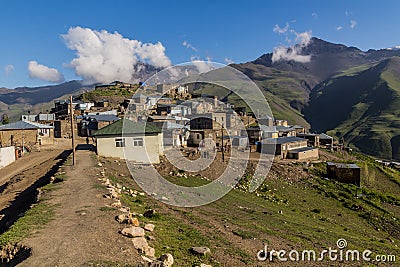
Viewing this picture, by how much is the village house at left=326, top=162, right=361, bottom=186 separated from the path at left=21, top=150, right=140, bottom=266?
1352 inches

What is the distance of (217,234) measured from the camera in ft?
34.9

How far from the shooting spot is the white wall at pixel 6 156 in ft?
95.4

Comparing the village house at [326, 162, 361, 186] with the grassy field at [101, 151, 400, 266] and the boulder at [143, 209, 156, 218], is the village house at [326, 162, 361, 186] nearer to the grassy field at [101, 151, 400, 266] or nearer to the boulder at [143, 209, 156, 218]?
the grassy field at [101, 151, 400, 266]

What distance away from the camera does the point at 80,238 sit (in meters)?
7.70

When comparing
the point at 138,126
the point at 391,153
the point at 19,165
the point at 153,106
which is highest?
the point at 153,106

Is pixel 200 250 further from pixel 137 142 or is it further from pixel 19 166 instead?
pixel 19 166

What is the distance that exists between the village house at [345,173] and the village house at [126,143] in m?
25.7

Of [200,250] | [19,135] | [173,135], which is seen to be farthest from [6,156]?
[200,250]

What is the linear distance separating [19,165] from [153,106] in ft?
143

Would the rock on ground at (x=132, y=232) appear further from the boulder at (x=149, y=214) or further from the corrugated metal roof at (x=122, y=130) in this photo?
the corrugated metal roof at (x=122, y=130)

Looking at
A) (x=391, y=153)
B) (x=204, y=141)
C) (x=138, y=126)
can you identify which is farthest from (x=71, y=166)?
(x=391, y=153)

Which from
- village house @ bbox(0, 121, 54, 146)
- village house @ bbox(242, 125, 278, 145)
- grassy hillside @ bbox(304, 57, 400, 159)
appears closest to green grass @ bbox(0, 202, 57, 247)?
village house @ bbox(0, 121, 54, 146)

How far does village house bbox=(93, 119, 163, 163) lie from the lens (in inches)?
975

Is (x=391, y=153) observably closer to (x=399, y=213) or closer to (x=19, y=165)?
(x=399, y=213)
